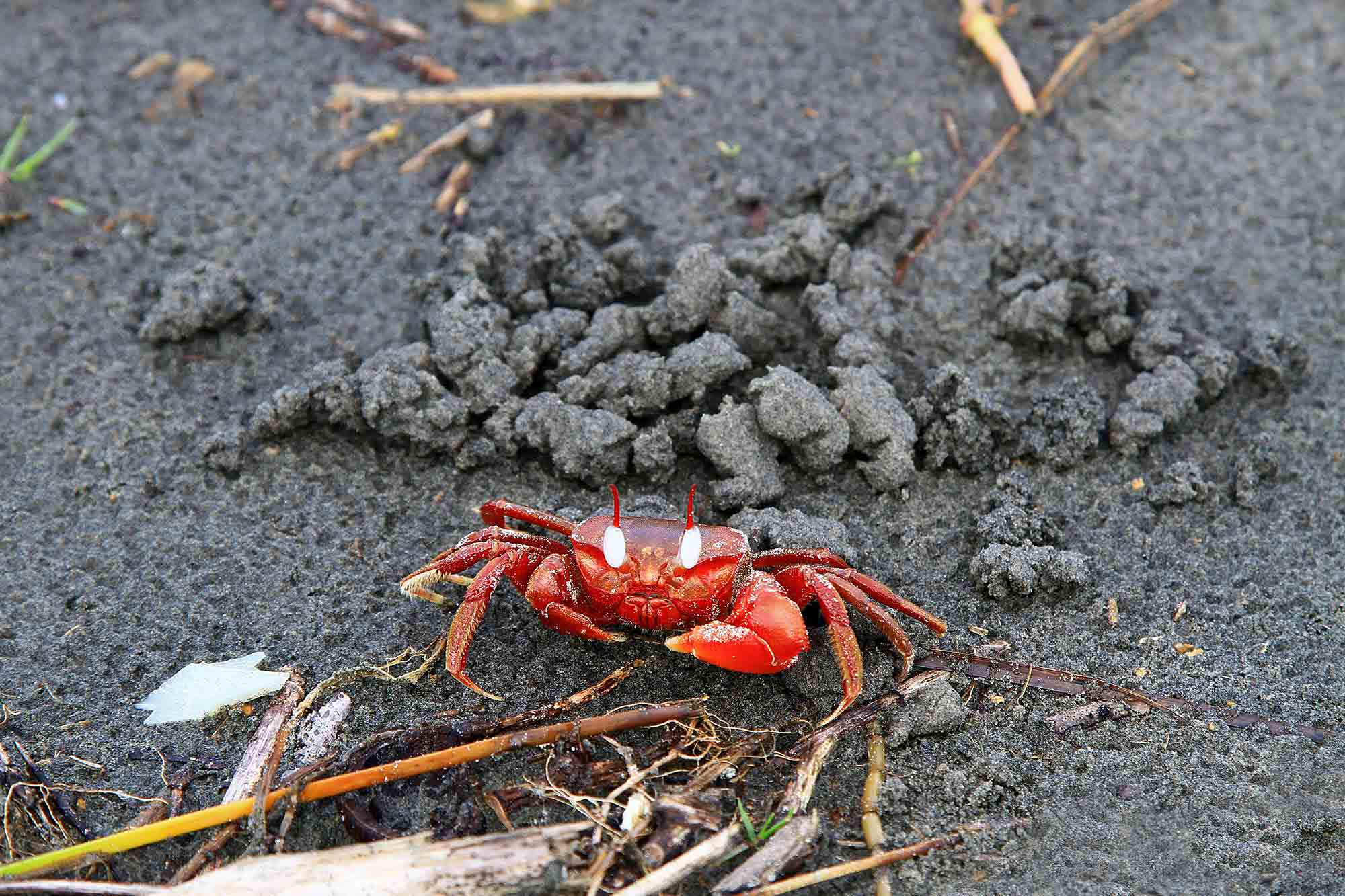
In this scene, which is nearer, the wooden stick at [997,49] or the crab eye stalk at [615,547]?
the crab eye stalk at [615,547]

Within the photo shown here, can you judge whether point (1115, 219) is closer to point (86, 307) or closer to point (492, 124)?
point (492, 124)

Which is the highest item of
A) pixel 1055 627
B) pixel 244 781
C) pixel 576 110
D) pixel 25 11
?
pixel 25 11

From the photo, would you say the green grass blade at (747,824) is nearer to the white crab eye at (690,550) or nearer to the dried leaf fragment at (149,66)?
the white crab eye at (690,550)

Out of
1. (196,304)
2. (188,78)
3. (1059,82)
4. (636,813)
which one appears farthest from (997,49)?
(636,813)

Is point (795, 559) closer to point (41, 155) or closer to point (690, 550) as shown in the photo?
point (690, 550)

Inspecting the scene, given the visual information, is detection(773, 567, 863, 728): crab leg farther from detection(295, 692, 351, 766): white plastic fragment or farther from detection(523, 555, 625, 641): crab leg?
detection(295, 692, 351, 766): white plastic fragment

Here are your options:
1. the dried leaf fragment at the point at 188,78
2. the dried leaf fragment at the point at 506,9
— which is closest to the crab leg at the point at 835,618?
the dried leaf fragment at the point at 506,9

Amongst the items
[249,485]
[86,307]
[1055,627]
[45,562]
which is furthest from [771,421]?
[86,307]
